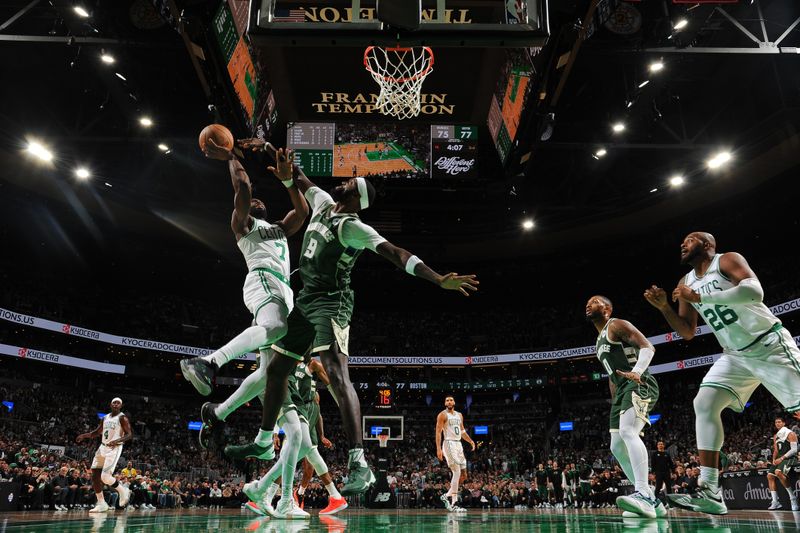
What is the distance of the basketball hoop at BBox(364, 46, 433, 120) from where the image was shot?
1017cm

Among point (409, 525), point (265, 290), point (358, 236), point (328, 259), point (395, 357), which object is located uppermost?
point (395, 357)

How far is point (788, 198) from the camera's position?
2350 cm

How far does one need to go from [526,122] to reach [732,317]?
21.4ft

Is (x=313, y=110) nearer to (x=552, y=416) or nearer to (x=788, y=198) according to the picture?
(x=788, y=198)

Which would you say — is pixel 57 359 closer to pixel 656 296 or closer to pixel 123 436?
pixel 123 436

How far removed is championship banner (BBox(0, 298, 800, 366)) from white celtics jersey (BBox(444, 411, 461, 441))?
1682 centimetres

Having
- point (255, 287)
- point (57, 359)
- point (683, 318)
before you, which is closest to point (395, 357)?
point (57, 359)

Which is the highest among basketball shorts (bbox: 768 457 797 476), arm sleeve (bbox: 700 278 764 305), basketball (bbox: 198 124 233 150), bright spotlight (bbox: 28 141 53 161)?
bright spotlight (bbox: 28 141 53 161)

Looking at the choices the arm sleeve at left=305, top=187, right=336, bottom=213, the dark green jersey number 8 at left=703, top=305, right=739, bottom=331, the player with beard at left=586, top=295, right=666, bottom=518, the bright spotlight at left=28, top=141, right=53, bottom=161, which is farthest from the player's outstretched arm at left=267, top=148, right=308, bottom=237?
the bright spotlight at left=28, top=141, right=53, bottom=161

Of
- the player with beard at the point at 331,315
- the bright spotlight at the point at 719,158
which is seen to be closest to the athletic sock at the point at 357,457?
the player with beard at the point at 331,315

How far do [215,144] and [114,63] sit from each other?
11.2 meters

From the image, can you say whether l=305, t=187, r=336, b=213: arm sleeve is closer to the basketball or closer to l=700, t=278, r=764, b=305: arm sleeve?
the basketball

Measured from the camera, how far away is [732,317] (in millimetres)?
4871

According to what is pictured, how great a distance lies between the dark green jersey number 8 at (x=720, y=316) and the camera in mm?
4867
